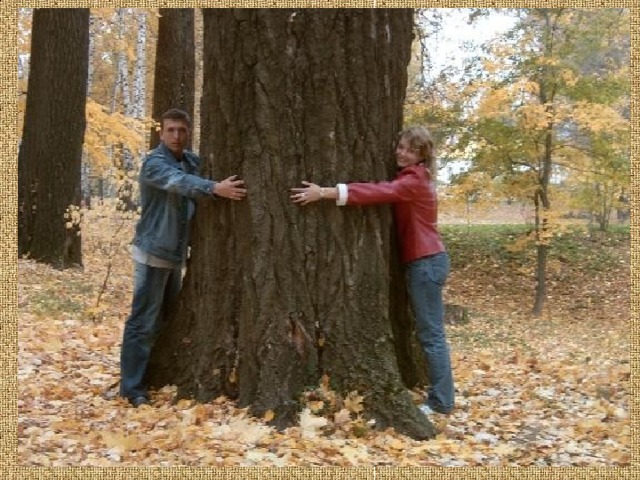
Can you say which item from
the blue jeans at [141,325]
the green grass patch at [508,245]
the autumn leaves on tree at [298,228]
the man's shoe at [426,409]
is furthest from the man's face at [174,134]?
the green grass patch at [508,245]

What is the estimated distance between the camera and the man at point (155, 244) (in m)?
3.57

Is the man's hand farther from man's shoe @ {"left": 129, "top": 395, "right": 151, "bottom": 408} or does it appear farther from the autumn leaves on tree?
man's shoe @ {"left": 129, "top": 395, "right": 151, "bottom": 408}

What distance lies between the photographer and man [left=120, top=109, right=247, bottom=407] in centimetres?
357

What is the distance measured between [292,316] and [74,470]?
1.21m

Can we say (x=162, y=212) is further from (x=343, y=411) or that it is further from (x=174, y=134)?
(x=343, y=411)

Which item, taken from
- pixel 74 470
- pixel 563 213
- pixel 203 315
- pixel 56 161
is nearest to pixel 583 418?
pixel 203 315

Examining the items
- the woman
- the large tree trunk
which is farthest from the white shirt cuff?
the woman

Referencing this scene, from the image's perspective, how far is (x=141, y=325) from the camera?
3.68 meters

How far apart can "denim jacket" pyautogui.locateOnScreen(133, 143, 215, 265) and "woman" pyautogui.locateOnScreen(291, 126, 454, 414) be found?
1151mm

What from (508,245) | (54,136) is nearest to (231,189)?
(54,136)

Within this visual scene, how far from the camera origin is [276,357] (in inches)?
125

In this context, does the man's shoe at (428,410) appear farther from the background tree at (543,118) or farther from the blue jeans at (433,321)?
the background tree at (543,118)

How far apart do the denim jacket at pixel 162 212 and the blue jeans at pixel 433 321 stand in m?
1.29

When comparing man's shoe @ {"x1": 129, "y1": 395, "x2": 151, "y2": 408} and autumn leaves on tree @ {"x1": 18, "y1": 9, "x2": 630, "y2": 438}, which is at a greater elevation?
autumn leaves on tree @ {"x1": 18, "y1": 9, "x2": 630, "y2": 438}
